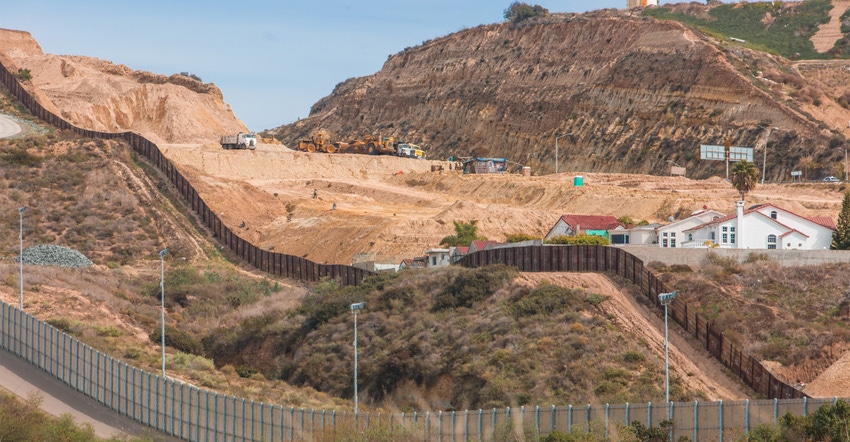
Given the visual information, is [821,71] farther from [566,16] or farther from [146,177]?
[146,177]

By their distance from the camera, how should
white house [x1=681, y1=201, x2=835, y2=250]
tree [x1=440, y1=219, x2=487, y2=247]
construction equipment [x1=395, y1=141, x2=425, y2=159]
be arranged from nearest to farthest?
1. white house [x1=681, y1=201, x2=835, y2=250]
2. tree [x1=440, y1=219, x2=487, y2=247]
3. construction equipment [x1=395, y1=141, x2=425, y2=159]

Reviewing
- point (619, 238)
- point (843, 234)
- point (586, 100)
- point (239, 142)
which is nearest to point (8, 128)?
point (239, 142)

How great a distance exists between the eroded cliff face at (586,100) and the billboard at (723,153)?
1.69 metres

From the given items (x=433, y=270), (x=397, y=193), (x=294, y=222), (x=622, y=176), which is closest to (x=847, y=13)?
(x=622, y=176)

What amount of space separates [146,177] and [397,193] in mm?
23850

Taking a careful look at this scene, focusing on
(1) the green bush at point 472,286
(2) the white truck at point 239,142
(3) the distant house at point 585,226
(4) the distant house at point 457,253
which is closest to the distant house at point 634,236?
(3) the distant house at point 585,226

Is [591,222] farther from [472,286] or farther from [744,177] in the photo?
[472,286]

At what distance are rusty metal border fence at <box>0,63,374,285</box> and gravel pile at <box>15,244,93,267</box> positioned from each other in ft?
30.8

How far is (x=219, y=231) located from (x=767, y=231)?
34426 millimetres

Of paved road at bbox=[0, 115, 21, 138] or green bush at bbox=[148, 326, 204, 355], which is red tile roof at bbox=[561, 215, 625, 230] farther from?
paved road at bbox=[0, 115, 21, 138]

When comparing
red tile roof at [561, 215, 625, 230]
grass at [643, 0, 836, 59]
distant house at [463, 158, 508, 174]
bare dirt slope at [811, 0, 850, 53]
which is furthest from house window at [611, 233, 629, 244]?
bare dirt slope at [811, 0, 850, 53]

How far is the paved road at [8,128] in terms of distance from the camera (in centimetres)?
10274

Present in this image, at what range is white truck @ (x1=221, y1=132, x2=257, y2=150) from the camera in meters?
130

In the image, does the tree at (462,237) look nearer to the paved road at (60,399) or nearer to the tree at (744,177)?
the tree at (744,177)
